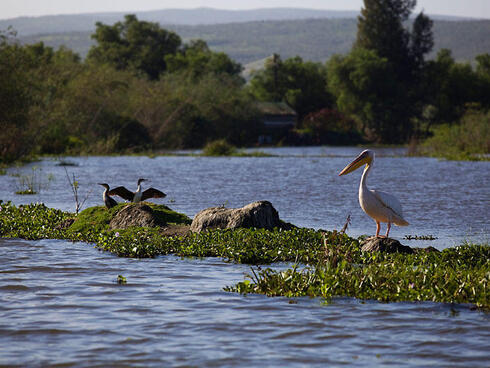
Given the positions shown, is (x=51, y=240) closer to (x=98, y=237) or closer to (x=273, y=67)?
(x=98, y=237)

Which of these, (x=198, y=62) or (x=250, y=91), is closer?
Answer: (x=198, y=62)

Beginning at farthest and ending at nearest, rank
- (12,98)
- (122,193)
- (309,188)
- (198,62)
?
(198,62)
(12,98)
(309,188)
(122,193)

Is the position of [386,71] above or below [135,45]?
below

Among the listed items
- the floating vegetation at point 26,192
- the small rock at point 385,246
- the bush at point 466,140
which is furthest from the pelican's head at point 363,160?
the bush at point 466,140

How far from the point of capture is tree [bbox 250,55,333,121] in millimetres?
91625

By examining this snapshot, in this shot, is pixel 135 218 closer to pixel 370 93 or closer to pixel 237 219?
pixel 237 219

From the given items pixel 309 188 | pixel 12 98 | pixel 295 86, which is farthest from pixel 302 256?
pixel 295 86

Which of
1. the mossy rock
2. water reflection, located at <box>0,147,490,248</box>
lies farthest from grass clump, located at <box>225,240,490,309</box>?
the mossy rock

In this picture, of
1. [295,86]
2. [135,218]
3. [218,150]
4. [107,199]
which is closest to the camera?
[135,218]

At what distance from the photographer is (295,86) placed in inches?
3703

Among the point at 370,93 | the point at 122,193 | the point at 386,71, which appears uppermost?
the point at 386,71

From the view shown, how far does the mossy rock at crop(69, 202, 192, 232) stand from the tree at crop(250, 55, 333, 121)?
254 ft

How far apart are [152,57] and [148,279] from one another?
90336 mm

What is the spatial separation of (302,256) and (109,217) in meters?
4.75
